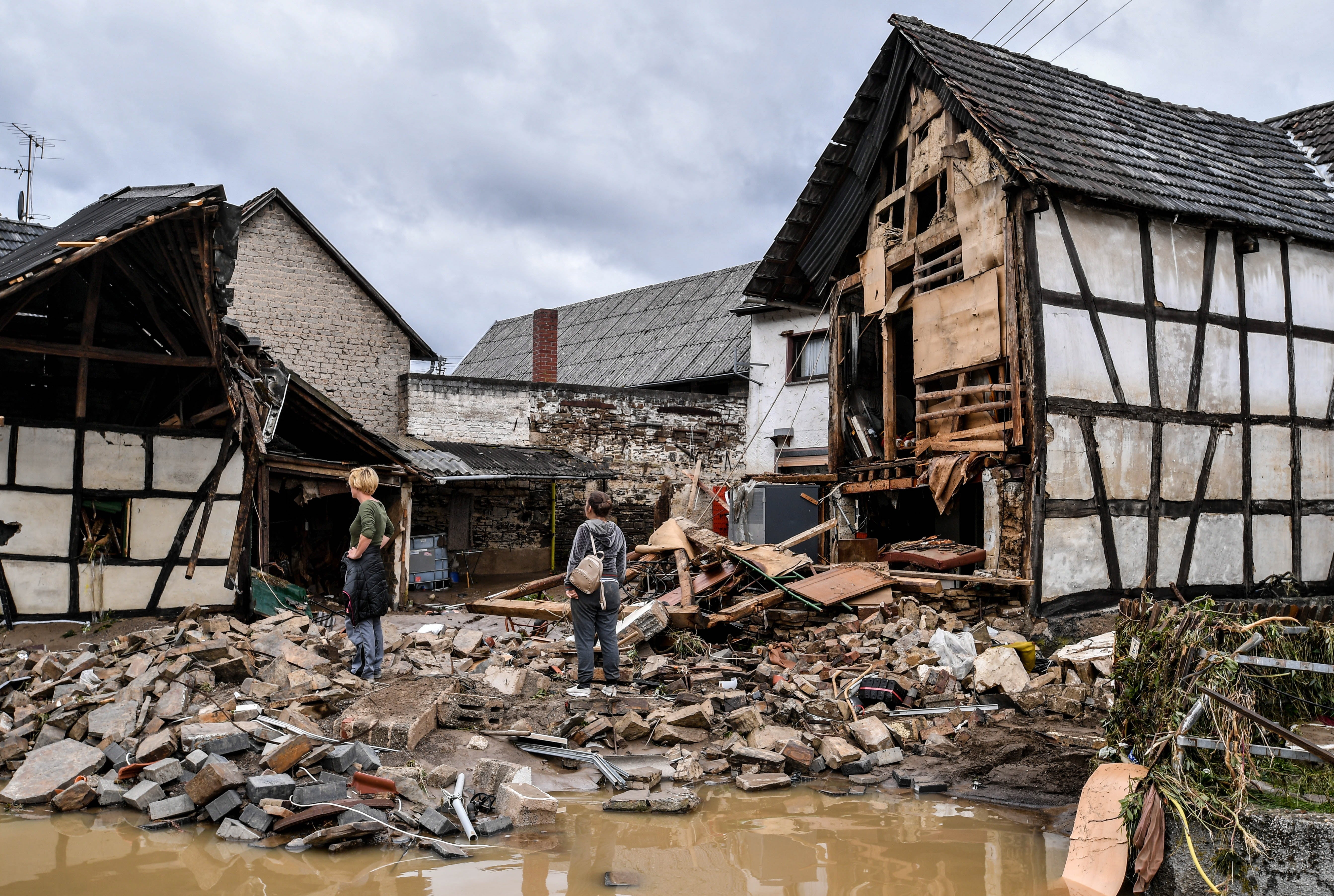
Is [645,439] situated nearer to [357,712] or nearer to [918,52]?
[918,52]

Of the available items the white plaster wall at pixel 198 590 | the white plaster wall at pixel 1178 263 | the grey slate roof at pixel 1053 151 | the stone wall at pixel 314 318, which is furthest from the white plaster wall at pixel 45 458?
the white plaster wall at pixel 1178 263

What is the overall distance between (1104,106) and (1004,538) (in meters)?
Answer: 6.95

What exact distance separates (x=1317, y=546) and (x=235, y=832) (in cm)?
1343

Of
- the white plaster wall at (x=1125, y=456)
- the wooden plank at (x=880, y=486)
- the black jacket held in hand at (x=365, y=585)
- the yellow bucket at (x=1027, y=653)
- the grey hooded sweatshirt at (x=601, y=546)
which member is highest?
the white plaster wall at (x=1125, y=456)

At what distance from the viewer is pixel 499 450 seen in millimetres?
21078

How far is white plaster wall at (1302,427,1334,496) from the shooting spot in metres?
12.5

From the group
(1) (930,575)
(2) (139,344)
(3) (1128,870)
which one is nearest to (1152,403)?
(1) (930,575)

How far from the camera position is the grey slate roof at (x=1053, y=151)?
36.8ft

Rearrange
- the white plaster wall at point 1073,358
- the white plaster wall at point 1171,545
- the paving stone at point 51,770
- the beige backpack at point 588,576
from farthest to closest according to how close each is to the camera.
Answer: the white plaster wall at point 1171,545 → the white plaster wall at point 1073,358 → the beige backpack at point 588,576 → the paving stone at point 51,770

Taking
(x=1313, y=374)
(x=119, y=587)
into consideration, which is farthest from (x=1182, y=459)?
(x=119, y=587)

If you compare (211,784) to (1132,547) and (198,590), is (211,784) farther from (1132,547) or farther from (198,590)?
(1132,547)

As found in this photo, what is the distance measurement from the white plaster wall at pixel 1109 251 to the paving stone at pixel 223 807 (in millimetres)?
10115

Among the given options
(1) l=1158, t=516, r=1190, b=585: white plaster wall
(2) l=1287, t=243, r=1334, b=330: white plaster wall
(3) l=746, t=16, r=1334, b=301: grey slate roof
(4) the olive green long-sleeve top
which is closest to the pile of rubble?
(4) the olive green long-sleeve top

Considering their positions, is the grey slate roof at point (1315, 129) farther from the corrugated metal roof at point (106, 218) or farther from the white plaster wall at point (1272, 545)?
the corrugated metal roof at point (106, 218)
